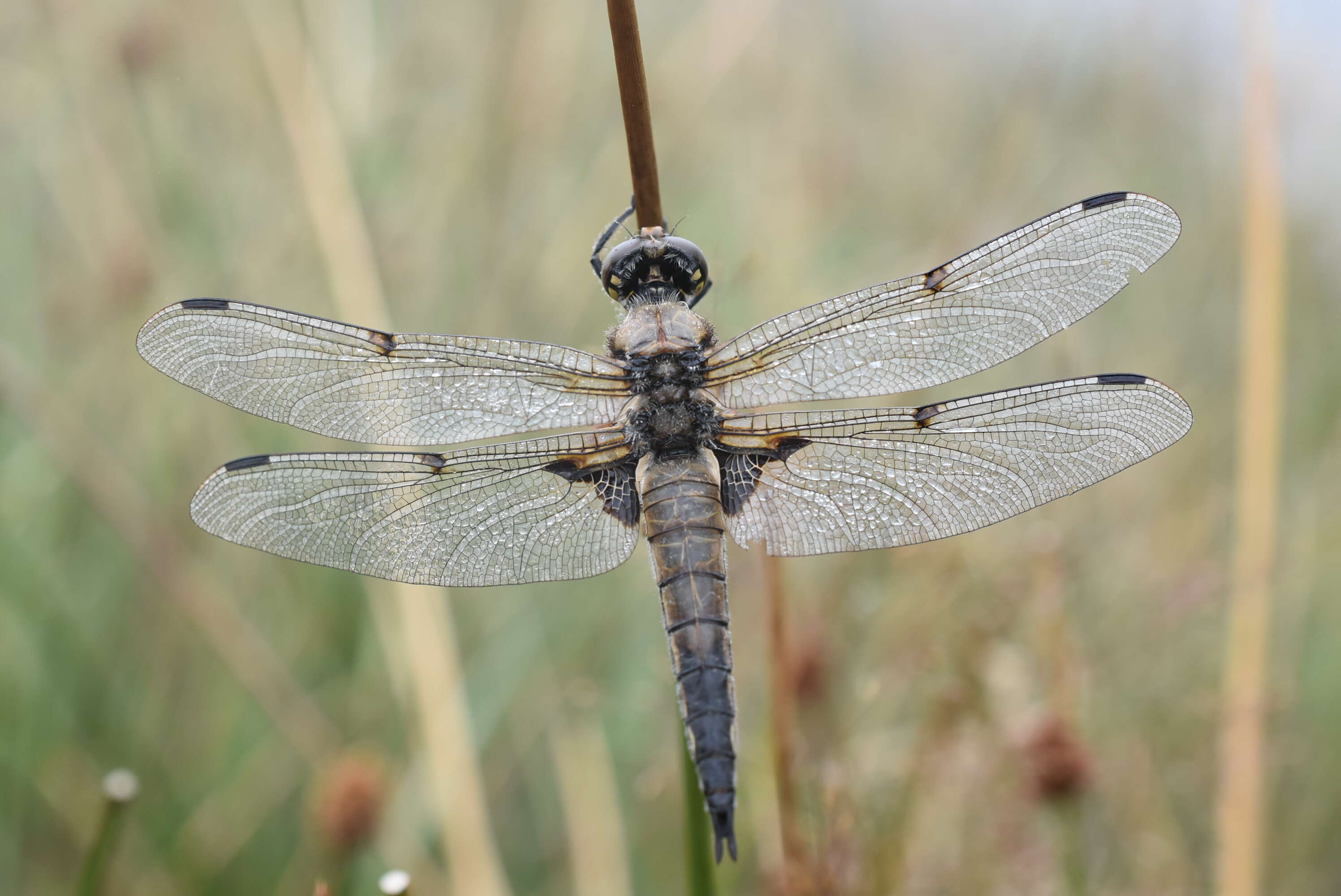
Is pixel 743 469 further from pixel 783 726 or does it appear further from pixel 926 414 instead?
pixel 783 726

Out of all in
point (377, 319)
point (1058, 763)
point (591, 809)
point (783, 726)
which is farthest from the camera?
point (377, 319)

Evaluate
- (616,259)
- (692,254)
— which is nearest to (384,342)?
(616,259)

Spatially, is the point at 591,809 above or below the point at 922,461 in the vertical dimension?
below

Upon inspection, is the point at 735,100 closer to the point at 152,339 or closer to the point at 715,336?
the point at 715,336

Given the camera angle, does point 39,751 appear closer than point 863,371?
No

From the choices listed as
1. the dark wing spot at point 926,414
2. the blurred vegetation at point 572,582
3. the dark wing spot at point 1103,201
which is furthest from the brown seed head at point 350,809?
the dark wing spot at point 1103,201

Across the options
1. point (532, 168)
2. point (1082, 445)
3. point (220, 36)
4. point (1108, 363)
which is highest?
point (220, 36)

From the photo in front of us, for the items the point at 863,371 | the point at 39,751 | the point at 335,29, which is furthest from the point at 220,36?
the point at 863,371
